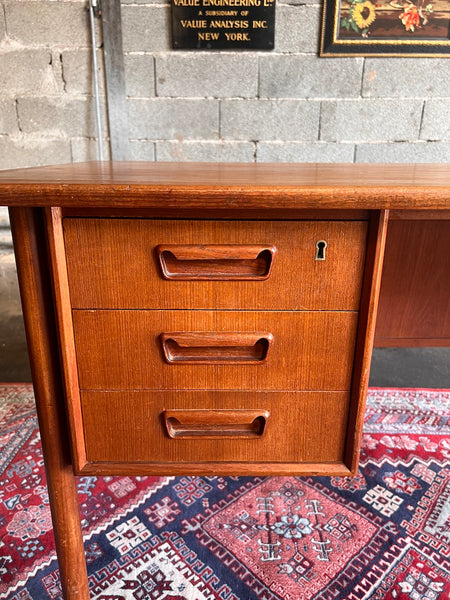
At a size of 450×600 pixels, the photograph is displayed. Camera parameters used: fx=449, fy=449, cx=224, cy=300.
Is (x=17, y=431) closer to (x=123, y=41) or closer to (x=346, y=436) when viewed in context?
(x=346, y=436)

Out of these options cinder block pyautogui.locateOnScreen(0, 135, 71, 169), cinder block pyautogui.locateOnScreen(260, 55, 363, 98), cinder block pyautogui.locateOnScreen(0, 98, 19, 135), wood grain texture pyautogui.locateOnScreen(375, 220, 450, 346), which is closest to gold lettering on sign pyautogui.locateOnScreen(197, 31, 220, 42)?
cinder block pyautogui.locateOnScreen(260, 55, 363, 98)

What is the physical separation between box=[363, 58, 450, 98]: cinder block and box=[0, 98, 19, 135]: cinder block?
1.84 meters

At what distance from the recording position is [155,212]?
641 millimetres

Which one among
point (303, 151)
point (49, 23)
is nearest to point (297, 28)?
point (303, 151)

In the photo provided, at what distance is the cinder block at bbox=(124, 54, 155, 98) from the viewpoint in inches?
88.9

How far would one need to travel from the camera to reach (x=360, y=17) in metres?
2.16

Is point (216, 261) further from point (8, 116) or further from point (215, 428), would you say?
point (8, 116)

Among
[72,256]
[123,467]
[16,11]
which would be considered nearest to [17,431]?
[123,467]

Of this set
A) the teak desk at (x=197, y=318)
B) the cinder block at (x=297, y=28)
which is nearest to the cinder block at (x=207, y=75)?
the cinder block at (x=297, y=28)

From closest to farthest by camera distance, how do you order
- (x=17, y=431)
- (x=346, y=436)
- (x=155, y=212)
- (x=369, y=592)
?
(x=155, y=212) < (x=346, y=436) < (x=369, y=592) < (x=17, y=431)

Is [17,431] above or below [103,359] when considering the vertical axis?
below

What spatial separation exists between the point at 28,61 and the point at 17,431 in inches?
75.5

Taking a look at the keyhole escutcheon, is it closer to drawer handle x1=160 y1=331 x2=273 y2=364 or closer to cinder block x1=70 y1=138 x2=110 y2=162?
drawer handle x1=160 y1=331 x2=273 y2=364

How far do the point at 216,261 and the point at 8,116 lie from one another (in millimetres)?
2277
